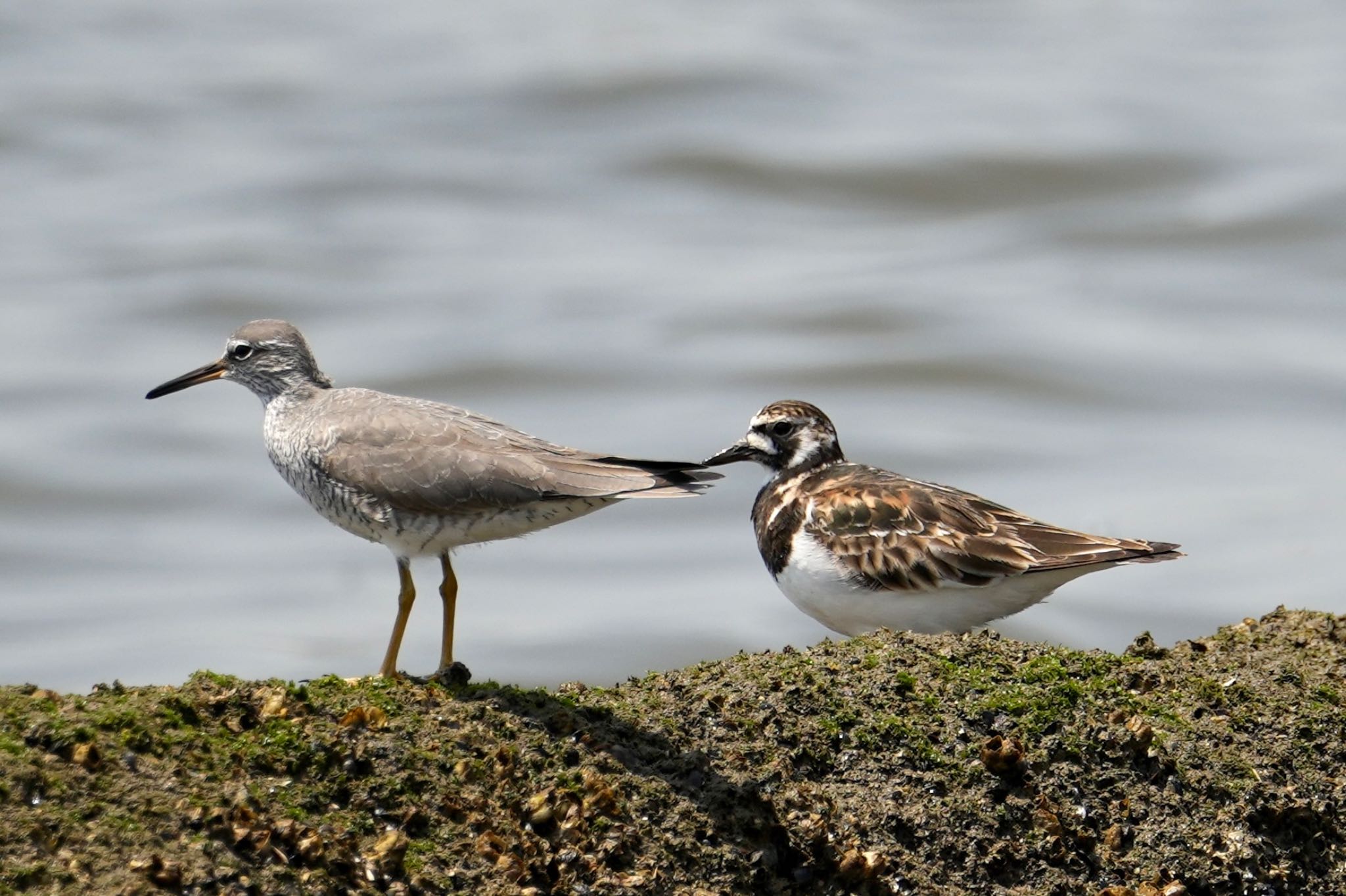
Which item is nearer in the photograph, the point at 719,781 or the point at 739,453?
the point at 719,781

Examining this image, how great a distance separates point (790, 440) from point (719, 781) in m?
4.45

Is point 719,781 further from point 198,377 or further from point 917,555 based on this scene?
point 198,377

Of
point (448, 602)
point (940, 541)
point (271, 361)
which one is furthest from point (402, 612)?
point (940, 541)

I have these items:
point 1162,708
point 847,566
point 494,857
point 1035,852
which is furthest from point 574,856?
point 847,566

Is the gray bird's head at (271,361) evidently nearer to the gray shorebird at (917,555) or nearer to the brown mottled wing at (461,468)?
the brown mottled wing at (461,468)

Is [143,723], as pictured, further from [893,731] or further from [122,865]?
[893,731]

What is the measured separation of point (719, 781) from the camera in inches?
201

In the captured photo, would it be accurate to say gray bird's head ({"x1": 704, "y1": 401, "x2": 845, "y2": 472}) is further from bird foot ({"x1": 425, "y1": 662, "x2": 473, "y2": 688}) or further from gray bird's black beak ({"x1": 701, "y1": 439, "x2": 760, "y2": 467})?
bird foot ({"x1": 425, "y1": 662, "x2": 473, "y2": 688})

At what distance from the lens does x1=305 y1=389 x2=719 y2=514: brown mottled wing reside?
21.7 feet

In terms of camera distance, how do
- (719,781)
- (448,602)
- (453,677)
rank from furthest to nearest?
(448,602) < (453,677) < (719,781)

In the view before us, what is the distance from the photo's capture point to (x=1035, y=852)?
204 inches

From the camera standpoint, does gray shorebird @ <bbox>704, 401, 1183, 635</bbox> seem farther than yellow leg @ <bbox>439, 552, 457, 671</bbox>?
Yes

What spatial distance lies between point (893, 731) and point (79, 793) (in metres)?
2.60

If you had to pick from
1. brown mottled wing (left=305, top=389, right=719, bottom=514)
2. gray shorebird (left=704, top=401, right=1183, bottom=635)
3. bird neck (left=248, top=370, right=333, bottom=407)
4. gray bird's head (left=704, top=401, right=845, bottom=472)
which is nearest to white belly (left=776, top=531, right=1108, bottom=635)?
gray shorebird (left=704, top=401, right=1183, bottom=635)
